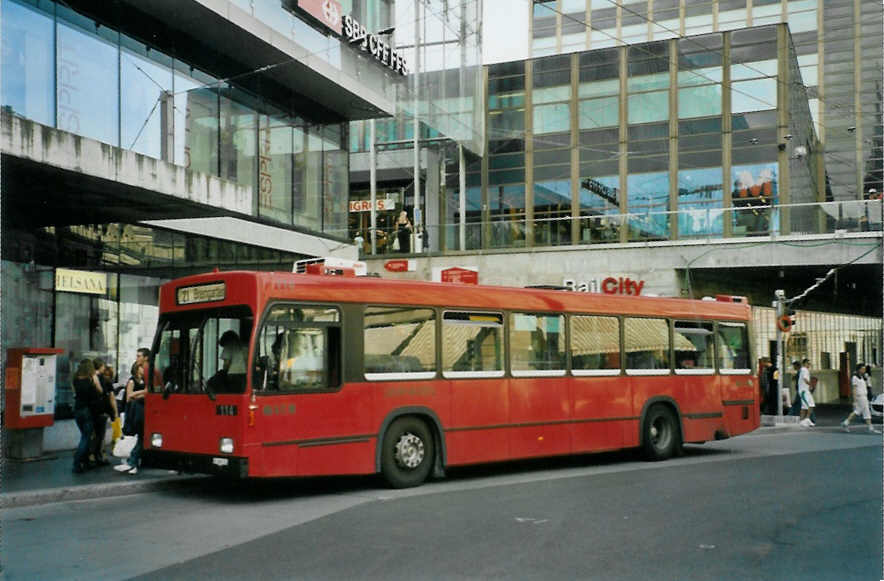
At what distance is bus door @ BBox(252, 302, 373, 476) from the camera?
1079 centimetres

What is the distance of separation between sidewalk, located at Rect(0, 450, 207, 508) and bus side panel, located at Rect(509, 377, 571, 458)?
15.3ft

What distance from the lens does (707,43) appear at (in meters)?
41.6

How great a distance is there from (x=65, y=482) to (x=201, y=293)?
3.06 metres

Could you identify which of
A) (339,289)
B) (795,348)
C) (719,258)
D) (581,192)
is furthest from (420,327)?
(795,348)

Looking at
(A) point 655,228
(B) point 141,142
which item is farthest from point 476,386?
(A) point 655,228

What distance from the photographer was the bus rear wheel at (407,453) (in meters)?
12.0

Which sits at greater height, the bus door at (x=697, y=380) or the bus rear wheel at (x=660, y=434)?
the bus door at (x=697, y=380)

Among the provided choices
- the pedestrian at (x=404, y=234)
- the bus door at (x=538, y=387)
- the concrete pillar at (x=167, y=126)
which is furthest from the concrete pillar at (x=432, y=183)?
the bus door at (x=538, y=387)

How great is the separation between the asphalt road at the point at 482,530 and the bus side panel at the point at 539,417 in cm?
51

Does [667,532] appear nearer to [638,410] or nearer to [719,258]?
[638,410]

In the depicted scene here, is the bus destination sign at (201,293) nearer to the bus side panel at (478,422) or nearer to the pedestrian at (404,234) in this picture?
the bus side panel at (478,422)

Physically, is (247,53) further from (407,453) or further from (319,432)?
(319,432)

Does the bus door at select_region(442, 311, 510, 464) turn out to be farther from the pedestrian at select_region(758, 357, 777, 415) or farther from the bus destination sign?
the pedestrian at select_region(758, 357, 777, 415)

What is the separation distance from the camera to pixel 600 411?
14859mm
